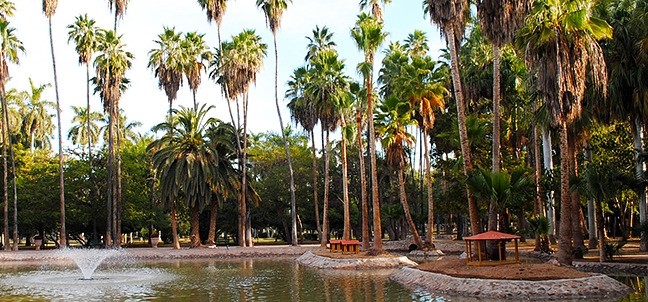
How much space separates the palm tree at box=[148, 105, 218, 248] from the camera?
53.5 meters

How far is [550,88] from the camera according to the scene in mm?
24875

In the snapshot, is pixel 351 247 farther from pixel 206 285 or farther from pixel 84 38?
pixel 84 38

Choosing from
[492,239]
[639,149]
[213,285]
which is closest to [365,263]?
[213,285]

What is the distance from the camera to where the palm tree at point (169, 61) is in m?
56.3

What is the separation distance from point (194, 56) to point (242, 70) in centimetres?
625

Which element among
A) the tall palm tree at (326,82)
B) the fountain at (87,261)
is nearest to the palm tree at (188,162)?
the tall palm tree at (326,82)

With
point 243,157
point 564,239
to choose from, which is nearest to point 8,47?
point 243,157

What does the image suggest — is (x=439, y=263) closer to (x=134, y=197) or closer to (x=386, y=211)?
(x=386, y=211)

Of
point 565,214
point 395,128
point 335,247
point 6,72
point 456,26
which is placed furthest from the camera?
point 6,72

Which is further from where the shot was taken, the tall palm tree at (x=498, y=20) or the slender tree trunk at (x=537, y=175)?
the slender tree trunk at (x=537, y=175)

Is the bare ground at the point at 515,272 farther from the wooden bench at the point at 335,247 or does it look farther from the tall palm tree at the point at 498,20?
the wooden bench at the point at 335,247

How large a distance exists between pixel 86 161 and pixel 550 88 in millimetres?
50511

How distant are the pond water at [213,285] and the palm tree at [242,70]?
68.2 feet

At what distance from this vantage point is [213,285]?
25172mm
